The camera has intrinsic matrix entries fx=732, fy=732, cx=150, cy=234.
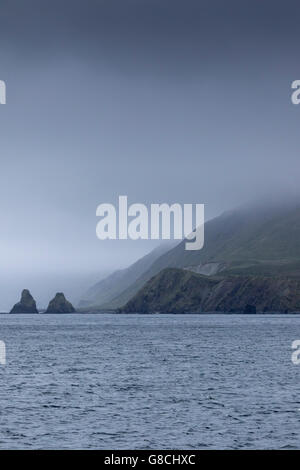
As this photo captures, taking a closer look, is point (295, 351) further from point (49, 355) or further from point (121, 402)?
point (121, 402)

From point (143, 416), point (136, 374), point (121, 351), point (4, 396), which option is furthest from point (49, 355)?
point (143, 416)

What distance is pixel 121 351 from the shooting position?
13875 centimetres

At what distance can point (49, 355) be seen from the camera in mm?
128375

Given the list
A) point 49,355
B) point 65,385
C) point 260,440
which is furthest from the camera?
point 49,355

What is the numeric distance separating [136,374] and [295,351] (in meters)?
49.2
